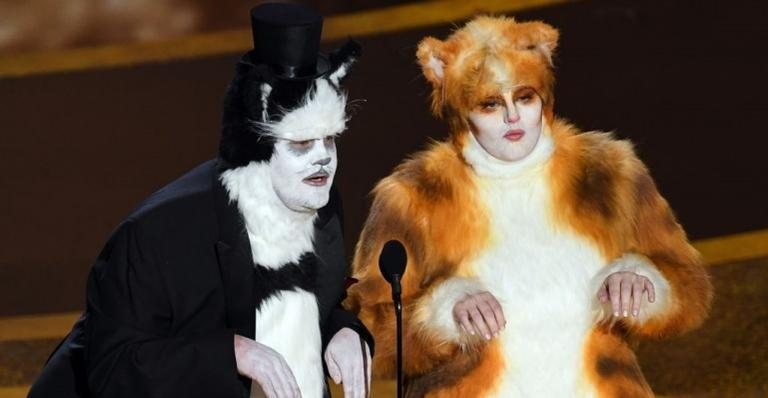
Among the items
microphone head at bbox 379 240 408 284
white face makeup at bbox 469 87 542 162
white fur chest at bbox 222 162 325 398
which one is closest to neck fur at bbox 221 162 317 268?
white fur chest at bbox 222 162 325 398

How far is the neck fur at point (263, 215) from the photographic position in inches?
120

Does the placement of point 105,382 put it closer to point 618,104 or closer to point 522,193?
point 522,193

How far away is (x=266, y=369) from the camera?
115 inches

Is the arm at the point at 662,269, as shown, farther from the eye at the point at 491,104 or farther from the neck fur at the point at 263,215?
the neck fur at the point at 263,215

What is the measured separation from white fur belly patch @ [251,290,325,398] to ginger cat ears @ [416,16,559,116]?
1.78 ft

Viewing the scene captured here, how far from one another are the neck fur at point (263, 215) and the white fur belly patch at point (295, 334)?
70mm

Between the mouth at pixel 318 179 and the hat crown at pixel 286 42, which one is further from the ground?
the hat crown at pixel 286 42

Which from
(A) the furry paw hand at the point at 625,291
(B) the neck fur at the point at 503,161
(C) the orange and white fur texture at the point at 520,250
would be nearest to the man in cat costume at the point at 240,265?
(C) the orange and white fur texture at the point at 520,250

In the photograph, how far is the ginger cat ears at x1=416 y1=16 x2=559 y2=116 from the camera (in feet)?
10.9

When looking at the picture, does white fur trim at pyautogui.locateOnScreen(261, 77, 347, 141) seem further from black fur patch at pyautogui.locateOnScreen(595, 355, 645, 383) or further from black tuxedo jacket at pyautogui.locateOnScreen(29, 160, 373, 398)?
black fur patch at pyautogui.locateOnScreen(595, 355, 645, 383)

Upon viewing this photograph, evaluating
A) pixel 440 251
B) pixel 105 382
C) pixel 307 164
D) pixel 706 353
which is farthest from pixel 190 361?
pixel 706 353

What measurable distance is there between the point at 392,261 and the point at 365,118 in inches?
82.5

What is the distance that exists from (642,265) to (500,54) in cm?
48

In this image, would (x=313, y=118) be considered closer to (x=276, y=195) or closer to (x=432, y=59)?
(x=276, y=195)
